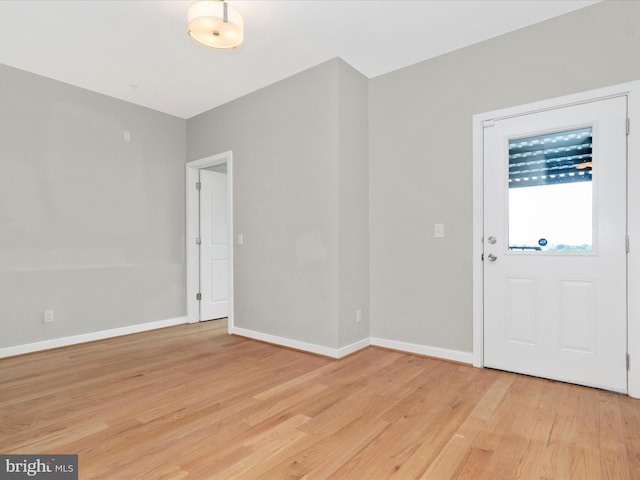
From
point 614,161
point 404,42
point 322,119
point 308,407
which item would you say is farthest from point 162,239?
point 614,161

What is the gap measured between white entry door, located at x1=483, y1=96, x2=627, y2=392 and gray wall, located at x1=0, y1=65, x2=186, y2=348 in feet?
12.6

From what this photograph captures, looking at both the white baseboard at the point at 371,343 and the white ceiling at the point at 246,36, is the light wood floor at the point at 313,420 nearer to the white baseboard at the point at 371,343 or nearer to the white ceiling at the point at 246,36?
the white baseboard at the point at 371,343

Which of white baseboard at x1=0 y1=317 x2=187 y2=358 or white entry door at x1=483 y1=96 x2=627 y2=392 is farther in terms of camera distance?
white baseboard at x1=0 y1=317 x2=187 y2=358

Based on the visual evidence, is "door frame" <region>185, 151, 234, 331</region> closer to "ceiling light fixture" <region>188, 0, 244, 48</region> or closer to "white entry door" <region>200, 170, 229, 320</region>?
"white entry door" <region>200, 170, 229, 320</region>

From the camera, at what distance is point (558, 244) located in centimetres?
270

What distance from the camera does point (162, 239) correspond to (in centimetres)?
463

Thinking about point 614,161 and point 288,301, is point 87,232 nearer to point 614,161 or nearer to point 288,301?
point 288,301

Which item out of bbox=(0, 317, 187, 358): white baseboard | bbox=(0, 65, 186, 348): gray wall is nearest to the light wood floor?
bbox=(0, 317, 187, 358): white baseboard

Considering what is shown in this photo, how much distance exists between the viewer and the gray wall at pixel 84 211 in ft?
11.3

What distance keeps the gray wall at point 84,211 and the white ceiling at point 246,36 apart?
1.36ft

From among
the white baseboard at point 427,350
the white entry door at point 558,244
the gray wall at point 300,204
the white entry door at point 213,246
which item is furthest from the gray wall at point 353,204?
the white entry door at point 213,246
